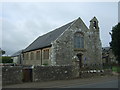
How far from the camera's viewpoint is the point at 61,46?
2820 centimetres

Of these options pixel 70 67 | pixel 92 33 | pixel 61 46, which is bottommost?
pixel 70 67

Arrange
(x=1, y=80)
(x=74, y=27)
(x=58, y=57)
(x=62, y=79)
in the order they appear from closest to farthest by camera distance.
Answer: (x=1, y=80)
(x=62, y=79)
(x=58, y=57)
(x=74, y=27)

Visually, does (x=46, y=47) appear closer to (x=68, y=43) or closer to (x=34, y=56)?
(x=68, y=43)

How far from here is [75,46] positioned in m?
29.9

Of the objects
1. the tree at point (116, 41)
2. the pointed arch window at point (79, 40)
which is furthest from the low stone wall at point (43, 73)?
the tree at point (116, 41)

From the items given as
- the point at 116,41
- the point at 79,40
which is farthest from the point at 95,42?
the point at 116,41

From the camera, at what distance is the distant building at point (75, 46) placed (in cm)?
2797

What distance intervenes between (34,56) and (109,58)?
27223 millimetres

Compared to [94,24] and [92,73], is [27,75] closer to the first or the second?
[92,73]

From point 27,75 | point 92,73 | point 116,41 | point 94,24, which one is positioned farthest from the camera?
point 116,41

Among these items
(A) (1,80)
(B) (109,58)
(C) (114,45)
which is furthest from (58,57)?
(B) (109,58)

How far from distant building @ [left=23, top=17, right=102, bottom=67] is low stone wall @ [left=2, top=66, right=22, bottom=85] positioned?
12.0 meters

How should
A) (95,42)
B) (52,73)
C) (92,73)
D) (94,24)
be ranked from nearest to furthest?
1. (52,73)
2. (92,73)
3. (95,42)
4. (94,24)

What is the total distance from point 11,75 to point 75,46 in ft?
53.1
